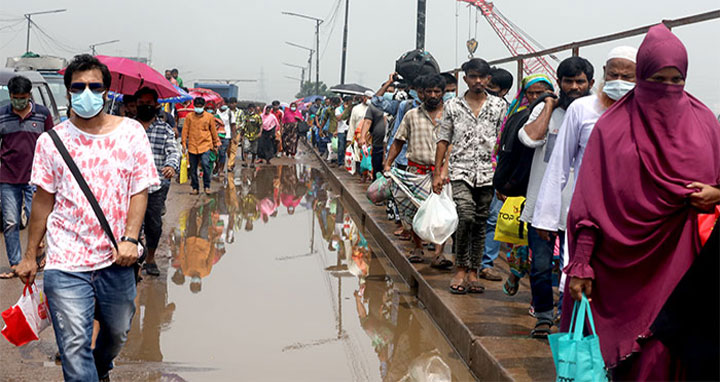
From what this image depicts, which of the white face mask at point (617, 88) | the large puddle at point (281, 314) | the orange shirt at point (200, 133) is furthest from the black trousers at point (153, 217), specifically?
the orange shirt at point (200, 133)

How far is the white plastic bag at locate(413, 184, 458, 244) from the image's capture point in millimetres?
7066

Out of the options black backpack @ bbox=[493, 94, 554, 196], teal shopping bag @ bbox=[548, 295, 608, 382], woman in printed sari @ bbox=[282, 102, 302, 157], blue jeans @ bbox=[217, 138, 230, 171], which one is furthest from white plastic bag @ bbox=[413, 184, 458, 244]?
woman in printed sari @ bbox=[282, 102, 302, 157]

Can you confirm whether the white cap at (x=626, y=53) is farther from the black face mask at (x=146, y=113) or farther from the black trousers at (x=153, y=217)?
the black trousers at (x=153, y=217)

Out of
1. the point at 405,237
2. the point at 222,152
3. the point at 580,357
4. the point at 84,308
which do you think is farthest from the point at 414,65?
the point at 222,152

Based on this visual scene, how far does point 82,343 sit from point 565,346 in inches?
82.9

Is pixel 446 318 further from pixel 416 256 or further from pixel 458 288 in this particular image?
pixel 416 256

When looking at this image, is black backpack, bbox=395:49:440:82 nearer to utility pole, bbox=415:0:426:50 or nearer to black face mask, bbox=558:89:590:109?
utility pole, bbox=415:0:426:50

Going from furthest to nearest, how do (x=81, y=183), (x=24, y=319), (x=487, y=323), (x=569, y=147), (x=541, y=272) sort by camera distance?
(x=487, y=323)
(x=541, y=272)
(x=569, y=147)
(x=24, y=319)
(x=81, y=183)

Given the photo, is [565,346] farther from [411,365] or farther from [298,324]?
[298,324]

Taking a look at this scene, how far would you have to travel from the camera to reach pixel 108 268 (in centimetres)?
391

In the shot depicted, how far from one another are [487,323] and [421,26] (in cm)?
990

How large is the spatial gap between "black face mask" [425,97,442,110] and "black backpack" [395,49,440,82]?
2336 mm

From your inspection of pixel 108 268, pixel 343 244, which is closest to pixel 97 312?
pixel 108 268

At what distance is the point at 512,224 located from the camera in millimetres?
6023
